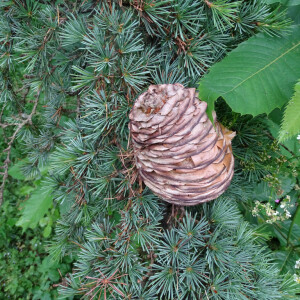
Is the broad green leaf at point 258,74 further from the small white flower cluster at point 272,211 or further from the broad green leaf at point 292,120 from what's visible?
the small white flower cluster at point 272,211

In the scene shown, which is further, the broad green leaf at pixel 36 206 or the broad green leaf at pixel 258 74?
the broad green leaf at pixel 36 206

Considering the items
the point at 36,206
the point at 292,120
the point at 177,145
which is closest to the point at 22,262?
the point at 36,206

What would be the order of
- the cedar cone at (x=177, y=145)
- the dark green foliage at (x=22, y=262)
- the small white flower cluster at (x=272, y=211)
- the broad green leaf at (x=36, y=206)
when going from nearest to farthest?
the cedar cone at (x=177, y=145), the small white flower cluster at (x=272, y=211), the broad green leaf at (x=36, y=206), the dark green foliage at (x=22, y=262)

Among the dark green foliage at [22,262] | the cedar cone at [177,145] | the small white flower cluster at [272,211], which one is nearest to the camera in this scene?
the cedar cone at [177,145]

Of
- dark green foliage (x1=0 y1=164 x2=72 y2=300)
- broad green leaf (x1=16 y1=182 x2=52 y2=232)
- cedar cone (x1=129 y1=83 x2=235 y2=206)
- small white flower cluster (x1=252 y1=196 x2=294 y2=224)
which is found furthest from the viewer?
dark green foliage (x1=0 y1=164 x2=72 y2=300)

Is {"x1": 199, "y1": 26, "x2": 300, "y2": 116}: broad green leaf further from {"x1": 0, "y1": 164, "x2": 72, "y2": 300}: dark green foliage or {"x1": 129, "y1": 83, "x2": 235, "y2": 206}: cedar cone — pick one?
{"x1": 0, "y1": 164, "x2": 72, "y2": 300}: dark green foliage

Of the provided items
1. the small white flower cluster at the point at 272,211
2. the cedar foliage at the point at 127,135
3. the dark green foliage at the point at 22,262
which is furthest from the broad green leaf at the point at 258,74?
the dark green foliage at the point at 22,262

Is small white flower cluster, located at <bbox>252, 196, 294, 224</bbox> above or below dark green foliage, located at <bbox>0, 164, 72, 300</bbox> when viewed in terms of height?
above

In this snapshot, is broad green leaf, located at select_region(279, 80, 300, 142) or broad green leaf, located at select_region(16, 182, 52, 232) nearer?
broad green leaf, located at select_region(279, 80, 300, 142)

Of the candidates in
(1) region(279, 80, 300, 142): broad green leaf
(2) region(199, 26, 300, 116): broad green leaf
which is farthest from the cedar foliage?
(1) region(279, 80, 300, 142): broad green leaf
